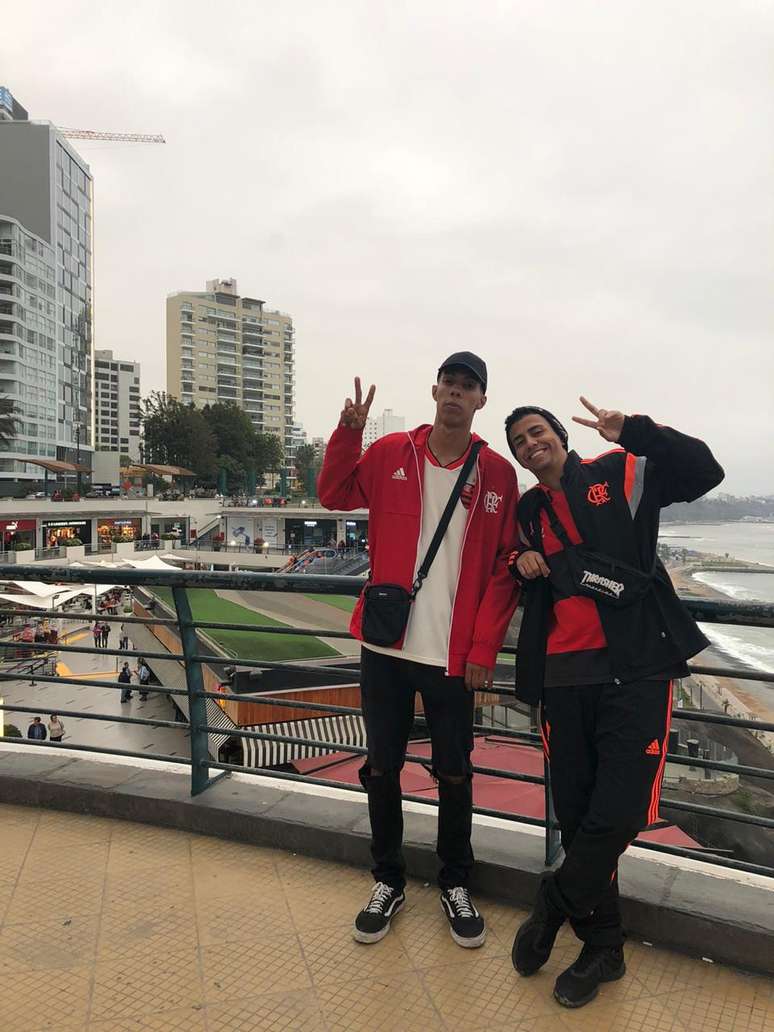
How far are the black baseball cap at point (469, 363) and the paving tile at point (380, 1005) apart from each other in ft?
5.82

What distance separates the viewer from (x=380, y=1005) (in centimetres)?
182

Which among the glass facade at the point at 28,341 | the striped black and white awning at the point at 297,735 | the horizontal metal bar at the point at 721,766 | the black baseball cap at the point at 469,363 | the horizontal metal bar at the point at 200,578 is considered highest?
the glass facade at the point at 28,341

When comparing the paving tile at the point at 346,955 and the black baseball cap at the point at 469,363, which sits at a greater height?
the black baseball cap at the point at 469,363

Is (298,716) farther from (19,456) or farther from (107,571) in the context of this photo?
(19,456)

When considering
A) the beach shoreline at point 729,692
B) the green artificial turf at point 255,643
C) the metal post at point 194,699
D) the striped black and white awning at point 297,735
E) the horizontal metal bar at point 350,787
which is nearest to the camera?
the horizontal metal bar at point 350,787

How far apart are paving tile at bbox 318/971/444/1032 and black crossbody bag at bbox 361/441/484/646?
93 cm

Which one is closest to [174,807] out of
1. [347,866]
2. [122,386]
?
[347,866]

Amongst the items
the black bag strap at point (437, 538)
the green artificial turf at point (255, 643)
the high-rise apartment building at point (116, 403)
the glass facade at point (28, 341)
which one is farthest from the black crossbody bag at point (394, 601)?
the high-rise apartment building at point (116, 403)

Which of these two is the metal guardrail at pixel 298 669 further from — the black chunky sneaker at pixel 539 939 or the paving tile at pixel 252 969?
the paving tile at pixel 252 969

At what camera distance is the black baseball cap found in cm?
218

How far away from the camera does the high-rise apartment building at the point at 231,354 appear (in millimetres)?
117125

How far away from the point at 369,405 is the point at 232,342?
127 m

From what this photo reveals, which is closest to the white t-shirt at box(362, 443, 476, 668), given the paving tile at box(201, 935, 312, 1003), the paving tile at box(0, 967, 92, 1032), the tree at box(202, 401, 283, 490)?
the paving tile at box(201, 935, 312, 1003)

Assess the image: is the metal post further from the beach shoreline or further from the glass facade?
the glass facade
